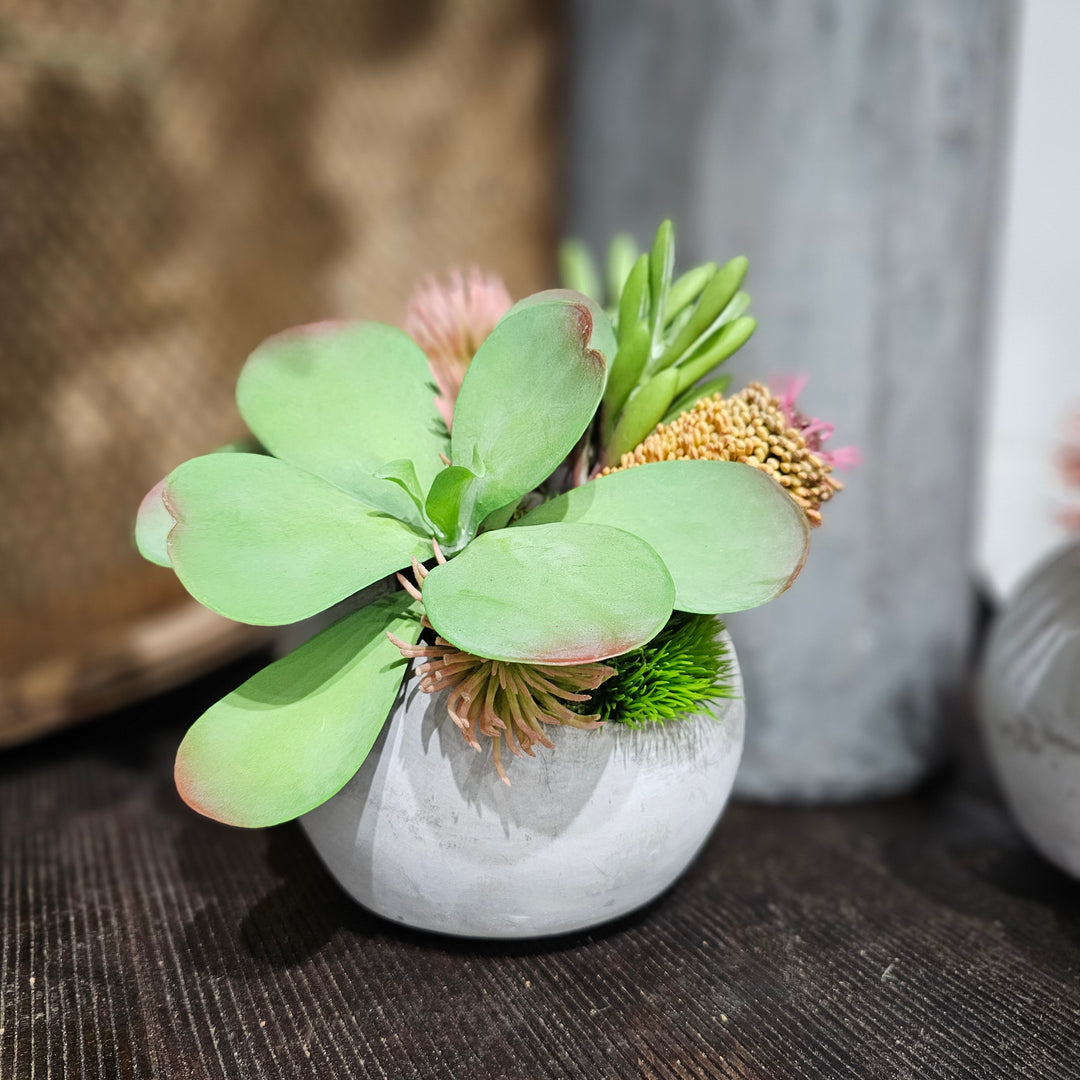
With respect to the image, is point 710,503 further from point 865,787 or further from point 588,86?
point 588,86

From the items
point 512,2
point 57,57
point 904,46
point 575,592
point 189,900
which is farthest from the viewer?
point 512,2

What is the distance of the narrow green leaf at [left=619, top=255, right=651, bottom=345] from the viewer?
40 centimetres

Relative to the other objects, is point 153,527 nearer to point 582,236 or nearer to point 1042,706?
point 1042,706

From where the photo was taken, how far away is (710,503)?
Result: 1.12 feet

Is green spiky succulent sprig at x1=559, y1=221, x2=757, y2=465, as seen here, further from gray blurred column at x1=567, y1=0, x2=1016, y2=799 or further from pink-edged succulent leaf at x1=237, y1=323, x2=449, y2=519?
gray blurred column at x1=567, y1=0, x2=1016, y2=799

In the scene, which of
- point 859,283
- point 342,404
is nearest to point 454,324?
point 342,404

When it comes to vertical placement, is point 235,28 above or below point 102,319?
above

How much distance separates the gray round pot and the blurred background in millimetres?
296

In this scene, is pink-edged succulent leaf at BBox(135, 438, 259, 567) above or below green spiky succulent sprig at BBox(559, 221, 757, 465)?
below

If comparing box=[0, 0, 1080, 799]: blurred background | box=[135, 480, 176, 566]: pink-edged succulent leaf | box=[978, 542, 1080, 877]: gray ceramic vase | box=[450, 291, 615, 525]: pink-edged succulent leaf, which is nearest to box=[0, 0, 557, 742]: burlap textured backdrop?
box=[0, 0, 1080, 799]: blurred background

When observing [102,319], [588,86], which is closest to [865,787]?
[588,86]

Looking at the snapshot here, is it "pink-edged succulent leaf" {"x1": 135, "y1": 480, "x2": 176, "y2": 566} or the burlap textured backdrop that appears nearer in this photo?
"pink-edged succulent leaf" {"x1": 135, "y1": 480, "x2": 176, "y2": 566}

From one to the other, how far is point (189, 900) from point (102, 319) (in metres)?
0.54

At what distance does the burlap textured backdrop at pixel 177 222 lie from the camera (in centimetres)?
74
